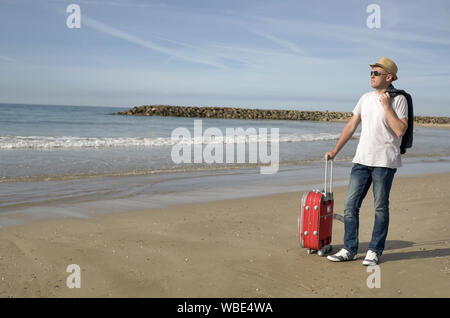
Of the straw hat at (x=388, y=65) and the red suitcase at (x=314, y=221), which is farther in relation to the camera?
the red suitcase at (x=314, y=221)

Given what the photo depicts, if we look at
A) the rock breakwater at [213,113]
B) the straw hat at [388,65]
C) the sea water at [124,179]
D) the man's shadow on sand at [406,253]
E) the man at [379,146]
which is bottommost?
the man's shadow on sand at [406,253]

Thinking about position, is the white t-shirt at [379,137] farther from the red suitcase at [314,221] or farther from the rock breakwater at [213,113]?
the rock breakwater at [213,113]

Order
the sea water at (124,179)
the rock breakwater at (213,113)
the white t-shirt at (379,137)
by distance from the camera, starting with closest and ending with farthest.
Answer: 1. the white t-shirt at (379,137)
2. the sea water at (124,179)
3. the rock breakwater at (213,113)

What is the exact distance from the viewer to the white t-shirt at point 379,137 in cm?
374

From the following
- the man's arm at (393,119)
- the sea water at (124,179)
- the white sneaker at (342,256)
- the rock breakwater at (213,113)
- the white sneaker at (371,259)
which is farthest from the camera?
the rock breakwater at (213,113)

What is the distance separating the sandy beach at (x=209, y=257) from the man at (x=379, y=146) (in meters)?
0.48

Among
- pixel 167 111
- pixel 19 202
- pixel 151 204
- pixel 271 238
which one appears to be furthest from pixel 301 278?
pixel 167 111

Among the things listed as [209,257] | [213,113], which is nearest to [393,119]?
[209,257]

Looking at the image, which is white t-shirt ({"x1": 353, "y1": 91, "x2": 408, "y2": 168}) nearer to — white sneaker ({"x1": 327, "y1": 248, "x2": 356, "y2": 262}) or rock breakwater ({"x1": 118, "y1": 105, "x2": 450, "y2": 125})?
white sneaker ({"x1": 327, "y1": 248, "x2": 356, "y2": 262})

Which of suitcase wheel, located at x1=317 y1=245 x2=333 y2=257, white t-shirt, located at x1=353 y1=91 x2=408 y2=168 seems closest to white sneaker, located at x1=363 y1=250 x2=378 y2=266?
suitcase wheel, located at x1=317 y1=245 x2=333 y2=257

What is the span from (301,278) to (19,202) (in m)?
4.89

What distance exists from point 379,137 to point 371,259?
121cm

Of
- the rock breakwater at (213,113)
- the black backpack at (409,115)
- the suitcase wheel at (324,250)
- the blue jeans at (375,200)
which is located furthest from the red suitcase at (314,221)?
the rock breakwater at (213,113)

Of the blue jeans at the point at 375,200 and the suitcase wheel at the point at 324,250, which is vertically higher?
the blue jeans at the point at 375,200
